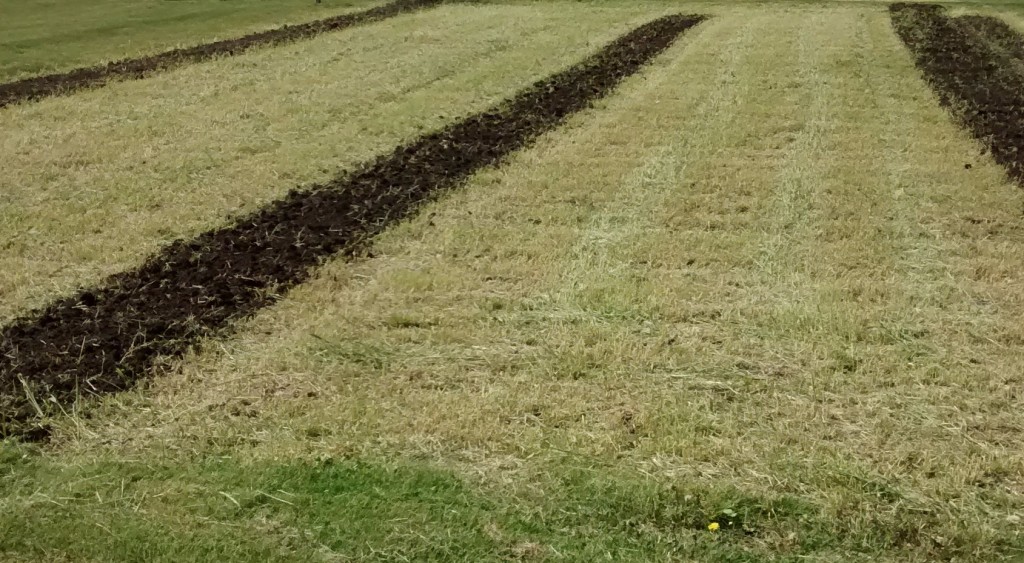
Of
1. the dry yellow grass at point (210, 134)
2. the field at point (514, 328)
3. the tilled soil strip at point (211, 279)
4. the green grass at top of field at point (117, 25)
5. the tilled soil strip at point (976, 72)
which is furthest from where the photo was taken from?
the green grass at top of field at point (117, 25)

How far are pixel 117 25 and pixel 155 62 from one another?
595 centimetres

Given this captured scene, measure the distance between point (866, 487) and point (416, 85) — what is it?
13.2 metres

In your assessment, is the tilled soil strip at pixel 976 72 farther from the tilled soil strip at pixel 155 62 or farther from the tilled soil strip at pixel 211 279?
the tilled soil strip at pixel 155 62

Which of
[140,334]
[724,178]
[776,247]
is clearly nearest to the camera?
[140,334]

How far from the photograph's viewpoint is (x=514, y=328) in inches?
274

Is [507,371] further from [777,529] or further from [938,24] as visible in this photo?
[938,24]

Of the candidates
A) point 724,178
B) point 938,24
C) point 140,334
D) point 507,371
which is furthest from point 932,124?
point 938,24

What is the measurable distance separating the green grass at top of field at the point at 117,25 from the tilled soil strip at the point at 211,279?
10.7m

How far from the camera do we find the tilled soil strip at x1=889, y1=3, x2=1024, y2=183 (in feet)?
41.4

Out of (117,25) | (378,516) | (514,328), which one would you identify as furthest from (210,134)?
(117,25)

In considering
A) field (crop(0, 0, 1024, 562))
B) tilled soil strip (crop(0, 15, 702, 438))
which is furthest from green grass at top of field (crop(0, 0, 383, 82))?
tilled soil strip (crop(0, 15, 702, 438))

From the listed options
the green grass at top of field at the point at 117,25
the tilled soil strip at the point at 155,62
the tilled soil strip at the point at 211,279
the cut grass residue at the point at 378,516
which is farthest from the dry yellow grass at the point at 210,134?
the green grass at top of field at the point at 117,25

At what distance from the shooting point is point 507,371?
630cm

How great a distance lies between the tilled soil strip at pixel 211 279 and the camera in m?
6.22
